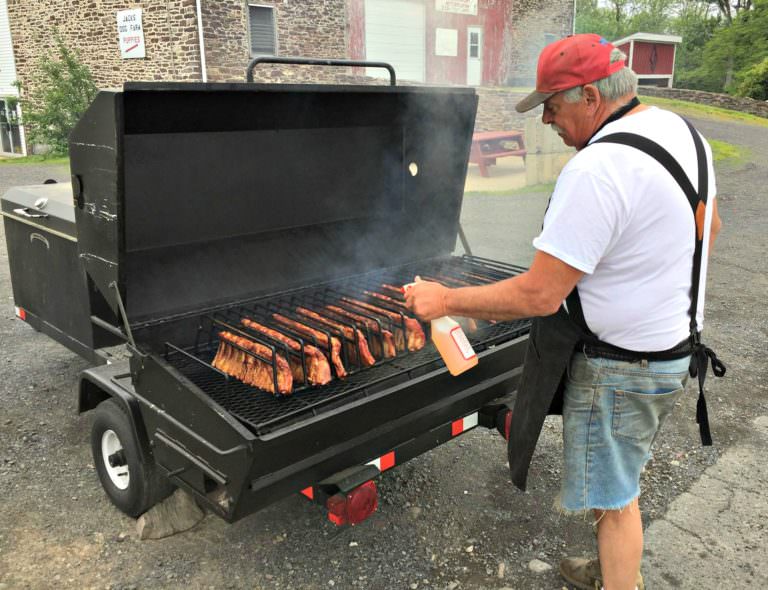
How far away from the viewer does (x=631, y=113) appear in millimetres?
2074

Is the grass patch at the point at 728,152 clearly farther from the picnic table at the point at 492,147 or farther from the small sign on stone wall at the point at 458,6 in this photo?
the small sign on stone wall at the point at 458,6

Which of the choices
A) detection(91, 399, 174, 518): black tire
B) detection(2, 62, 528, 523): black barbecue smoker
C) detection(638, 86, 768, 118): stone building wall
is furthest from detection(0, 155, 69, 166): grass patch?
detection(638, 86, 768, 118): stone building wall

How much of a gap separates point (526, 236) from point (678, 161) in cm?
676

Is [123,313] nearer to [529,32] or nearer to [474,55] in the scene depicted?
[474,55]

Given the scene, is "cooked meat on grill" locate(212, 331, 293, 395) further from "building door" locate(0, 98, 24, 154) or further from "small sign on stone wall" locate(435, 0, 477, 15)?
"small sign on stone wall" locate(435, 0, 477, 15)

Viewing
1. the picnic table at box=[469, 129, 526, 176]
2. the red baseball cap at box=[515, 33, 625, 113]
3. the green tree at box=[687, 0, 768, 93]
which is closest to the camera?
the red baseball cap at box=[515, 33, 625, 113]

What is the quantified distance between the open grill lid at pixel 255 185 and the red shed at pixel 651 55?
34.7m

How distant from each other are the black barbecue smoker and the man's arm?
0.34 meters

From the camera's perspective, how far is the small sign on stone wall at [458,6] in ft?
75.9

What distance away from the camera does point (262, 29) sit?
669 inches

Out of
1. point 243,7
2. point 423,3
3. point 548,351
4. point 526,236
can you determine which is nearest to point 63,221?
point 548,351

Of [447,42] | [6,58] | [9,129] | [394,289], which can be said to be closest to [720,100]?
[447,42]

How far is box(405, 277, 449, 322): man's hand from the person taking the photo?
91.5 inches

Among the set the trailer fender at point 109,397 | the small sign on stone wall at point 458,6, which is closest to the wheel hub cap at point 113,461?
the trailer fender at point 109,397
